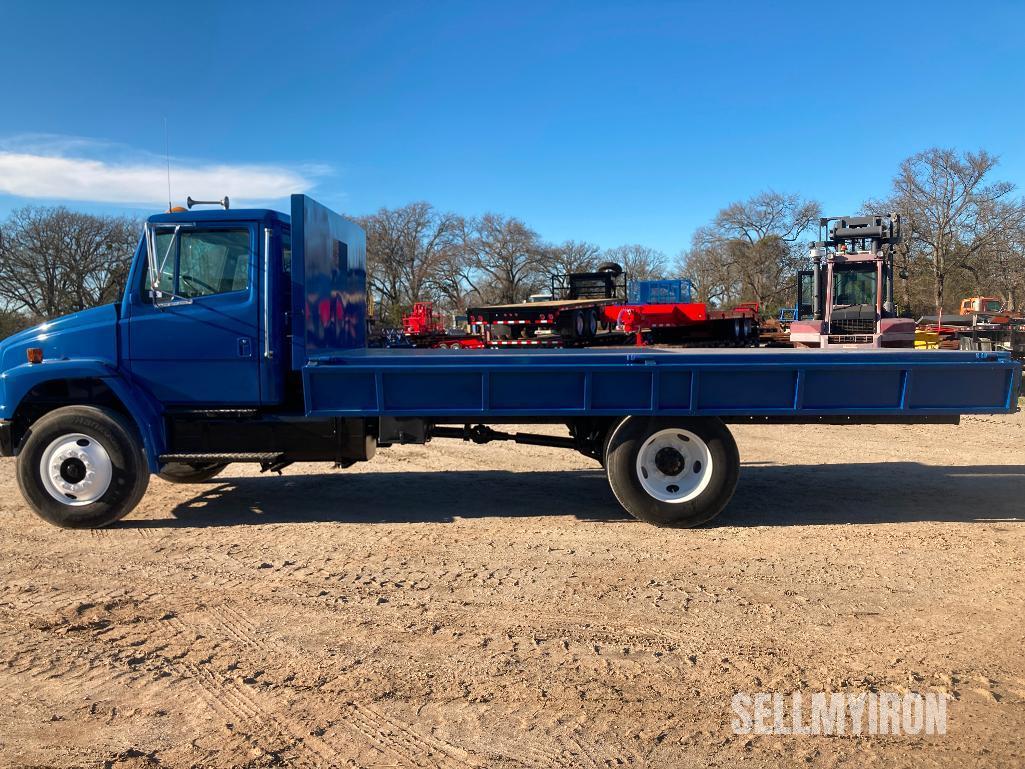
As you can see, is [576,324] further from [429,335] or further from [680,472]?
[680,472]

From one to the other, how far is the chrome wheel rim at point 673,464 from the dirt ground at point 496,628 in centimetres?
42

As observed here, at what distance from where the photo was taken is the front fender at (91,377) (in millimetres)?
5926

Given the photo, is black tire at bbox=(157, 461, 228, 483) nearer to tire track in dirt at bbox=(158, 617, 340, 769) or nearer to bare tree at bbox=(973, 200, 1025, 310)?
tire track in dirt at bbox=(158, 617, 340, 769)

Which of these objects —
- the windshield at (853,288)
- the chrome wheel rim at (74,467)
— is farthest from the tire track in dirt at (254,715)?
the windshield at (853,288)

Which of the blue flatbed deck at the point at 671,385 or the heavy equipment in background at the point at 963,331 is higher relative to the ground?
the heavy equipment in background at the point at 963,331

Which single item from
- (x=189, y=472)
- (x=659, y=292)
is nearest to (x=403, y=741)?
(x=189, y=472)

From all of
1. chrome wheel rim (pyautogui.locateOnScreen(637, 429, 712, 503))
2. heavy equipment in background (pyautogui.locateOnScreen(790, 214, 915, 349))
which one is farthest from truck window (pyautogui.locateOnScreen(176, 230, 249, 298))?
heavy equipment in background (pyautogui.locateOnScreen(790, 214, 915, 349))

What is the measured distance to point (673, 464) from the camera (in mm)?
6105

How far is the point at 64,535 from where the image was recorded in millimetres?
5980

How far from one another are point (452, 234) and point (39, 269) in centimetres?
3151

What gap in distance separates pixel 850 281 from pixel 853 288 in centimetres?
19

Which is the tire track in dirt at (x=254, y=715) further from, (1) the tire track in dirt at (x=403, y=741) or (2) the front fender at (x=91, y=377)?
(2) the front fender at (x=91, y=377)

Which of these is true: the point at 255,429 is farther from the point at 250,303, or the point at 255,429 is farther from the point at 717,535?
the point at 717,535

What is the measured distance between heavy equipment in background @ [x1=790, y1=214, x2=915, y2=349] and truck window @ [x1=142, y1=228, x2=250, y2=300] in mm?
13563
